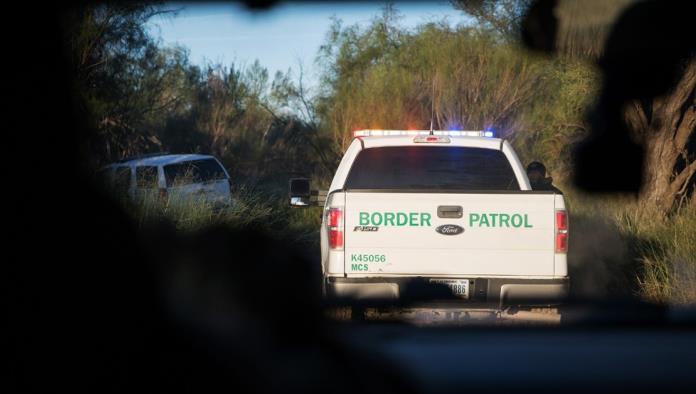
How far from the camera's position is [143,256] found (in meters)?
2.95

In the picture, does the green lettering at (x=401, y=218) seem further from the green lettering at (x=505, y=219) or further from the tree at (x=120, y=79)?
the tree at (x=120, y=79)

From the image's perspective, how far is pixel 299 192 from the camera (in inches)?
347

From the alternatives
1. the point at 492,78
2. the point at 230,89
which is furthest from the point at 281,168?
the point at 492,78

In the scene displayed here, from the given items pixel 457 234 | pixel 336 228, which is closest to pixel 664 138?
pixel 457 234

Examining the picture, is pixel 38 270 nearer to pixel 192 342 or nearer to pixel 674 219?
pixel 192 342

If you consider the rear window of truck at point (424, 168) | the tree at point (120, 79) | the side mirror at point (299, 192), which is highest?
the tree at point (120, 79)

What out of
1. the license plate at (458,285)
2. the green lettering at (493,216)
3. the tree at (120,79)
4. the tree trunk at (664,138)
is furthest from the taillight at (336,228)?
the tree trunk at (664,138)

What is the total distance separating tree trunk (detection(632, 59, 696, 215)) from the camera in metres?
13.3

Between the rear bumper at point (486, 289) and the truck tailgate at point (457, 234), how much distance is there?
61 millimetres

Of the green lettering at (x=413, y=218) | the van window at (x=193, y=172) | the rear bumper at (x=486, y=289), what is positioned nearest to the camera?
the rear bumper at (x=486, y=289)

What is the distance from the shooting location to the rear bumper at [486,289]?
7.03 m

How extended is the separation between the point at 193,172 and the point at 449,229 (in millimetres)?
8586

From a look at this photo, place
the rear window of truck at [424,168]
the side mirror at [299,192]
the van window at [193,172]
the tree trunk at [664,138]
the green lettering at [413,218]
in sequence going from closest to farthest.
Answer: the green lettering at [413,218]
the rear window of truck at [424,168]
the side mirror at [299,192]
the tree trunk at [664,138]
the van window at [193,172]

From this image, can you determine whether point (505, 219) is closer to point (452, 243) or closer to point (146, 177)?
point (452, 243)
